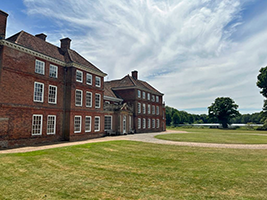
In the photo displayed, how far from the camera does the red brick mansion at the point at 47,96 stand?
55.3 feet

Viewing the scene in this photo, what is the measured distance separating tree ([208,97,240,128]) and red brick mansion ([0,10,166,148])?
57.7 metres

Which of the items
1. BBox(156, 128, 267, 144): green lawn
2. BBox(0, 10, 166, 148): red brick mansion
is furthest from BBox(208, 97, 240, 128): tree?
BBox(0, 10, 166, 148): red brick mansion

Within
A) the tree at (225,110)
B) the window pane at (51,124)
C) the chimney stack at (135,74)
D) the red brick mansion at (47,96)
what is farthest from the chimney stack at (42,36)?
the tree at (225,110)

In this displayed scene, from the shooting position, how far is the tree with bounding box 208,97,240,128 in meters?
76.7

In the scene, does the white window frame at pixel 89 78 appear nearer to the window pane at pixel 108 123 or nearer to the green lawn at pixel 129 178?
the window pane at pixel 108 123

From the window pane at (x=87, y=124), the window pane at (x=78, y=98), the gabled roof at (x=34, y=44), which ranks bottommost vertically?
the window pane at (x=87, y=124)

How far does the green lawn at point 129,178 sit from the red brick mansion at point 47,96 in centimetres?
717

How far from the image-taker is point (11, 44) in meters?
17.1

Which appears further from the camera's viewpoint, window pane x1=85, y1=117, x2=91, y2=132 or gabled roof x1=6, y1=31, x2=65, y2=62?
window pane x1=85, y1=117, x2=91, y2=132

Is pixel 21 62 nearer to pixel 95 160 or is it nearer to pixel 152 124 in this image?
pixel 95 160

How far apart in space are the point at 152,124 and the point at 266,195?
133ft

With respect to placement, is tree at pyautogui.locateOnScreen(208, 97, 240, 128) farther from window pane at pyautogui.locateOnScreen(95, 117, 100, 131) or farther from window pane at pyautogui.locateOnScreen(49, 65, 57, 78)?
window pane at pyautogui.locateOnScreen(49, 65, 57, 78)

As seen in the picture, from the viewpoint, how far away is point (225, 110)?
77.1 meters

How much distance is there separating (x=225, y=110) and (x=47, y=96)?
72.8m
